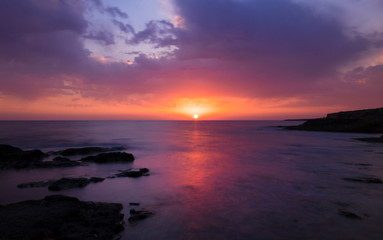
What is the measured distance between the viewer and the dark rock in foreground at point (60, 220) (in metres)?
5.95

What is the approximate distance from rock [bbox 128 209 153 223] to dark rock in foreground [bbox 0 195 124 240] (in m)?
0.41

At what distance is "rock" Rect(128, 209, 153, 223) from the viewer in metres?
7.60

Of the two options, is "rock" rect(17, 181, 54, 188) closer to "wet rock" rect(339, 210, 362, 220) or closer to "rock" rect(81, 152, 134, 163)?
"rock" rect(81, 152, 134, 163)

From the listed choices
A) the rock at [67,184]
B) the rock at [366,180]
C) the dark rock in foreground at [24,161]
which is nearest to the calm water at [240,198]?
the rock at [67,184]

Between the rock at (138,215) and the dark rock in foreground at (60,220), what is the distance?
409 mm

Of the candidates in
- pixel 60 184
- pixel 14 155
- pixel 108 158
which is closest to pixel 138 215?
pixel 60 184

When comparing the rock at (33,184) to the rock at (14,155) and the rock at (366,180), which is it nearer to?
Result: the rock at (14,155)

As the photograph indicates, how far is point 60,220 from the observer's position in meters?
6.76

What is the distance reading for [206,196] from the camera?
10.8 meters

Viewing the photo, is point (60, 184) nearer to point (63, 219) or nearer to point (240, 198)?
point (63, 219)

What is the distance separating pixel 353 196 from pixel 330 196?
3.62 ft

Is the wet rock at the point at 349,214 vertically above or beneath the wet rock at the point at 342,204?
above

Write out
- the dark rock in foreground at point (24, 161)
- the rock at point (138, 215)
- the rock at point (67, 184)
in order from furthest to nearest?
the dark rock in foreground at point (24, 161) → the rock at point (67, 184) → the rock at point (138, 215)

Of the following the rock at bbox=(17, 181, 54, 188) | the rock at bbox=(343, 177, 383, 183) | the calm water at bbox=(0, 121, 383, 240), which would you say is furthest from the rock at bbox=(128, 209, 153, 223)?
the rock at bbox=(343, 177, 383, 183)
